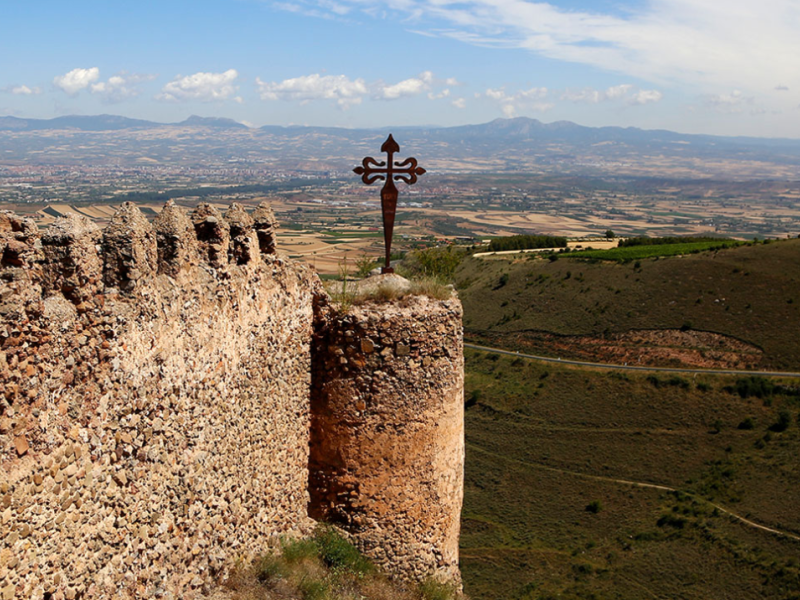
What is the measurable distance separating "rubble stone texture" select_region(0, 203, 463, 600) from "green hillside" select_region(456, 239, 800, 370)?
34.7 meters

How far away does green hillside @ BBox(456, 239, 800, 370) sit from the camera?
42.3m

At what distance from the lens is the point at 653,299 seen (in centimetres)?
4591

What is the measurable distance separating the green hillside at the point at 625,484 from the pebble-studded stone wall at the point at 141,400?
18.1 meters

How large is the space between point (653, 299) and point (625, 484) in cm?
1822

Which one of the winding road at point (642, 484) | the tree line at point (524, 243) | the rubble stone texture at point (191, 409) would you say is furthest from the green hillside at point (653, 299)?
the rubble stone texture at point (191, 409)

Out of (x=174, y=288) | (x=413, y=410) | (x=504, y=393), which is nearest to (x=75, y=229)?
(x=174, y=288)

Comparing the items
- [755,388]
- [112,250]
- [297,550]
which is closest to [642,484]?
[755,388]

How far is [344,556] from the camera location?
883 centimetres

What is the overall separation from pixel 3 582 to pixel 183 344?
7.91 feet

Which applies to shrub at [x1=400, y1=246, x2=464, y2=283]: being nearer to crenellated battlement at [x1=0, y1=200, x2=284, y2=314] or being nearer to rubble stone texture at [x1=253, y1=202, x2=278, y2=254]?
rubble stone texture at [x1=253, y1=202, x2=278, y2=254]

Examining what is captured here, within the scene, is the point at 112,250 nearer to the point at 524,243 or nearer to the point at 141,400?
the point at 141,400

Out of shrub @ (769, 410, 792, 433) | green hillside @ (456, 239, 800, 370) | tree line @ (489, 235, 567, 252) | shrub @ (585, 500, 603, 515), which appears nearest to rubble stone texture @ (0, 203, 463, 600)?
shrub @ (585, 500, 603, 515)

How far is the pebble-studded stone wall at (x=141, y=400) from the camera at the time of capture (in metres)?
4.72

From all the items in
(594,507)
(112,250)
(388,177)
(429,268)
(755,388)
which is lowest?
(594,507)
